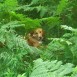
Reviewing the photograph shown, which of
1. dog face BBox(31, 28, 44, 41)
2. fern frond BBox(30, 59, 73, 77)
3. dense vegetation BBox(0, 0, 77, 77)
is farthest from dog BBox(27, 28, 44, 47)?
fern frond BBox(30, 59, 73, 77)

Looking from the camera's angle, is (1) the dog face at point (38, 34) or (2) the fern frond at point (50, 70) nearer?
(2) the fern frond at point (50, 70)

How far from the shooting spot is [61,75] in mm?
2348

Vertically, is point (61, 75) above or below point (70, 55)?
above

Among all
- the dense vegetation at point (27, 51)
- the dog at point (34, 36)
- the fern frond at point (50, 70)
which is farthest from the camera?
the dog at point (34, 36)

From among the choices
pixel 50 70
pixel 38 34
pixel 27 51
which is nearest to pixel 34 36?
pixel 38 34

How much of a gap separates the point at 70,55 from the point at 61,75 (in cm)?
104

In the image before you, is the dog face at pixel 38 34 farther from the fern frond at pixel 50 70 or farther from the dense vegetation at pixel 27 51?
the fern frond at pixel 50 70

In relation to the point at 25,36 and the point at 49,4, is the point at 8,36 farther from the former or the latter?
the point at 49,4

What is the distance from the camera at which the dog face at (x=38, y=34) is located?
4.67 m

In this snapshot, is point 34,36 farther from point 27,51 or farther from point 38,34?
point 27,51

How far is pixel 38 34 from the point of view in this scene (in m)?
4.89

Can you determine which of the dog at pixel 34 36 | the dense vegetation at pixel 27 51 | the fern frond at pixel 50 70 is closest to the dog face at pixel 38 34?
the dog at pixel 34 36

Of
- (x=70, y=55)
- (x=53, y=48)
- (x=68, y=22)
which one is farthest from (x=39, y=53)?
(x=68, y=22)

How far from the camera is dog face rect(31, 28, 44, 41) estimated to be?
4.67 metres
